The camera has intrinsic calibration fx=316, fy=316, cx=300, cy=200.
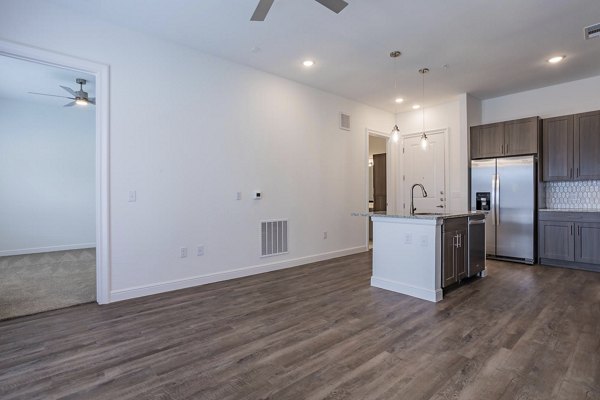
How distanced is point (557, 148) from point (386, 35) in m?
3.67

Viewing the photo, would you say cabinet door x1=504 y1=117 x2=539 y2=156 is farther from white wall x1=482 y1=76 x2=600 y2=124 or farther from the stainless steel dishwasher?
the stainless steel dishwasher

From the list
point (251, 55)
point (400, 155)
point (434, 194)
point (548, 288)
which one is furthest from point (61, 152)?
point (548, 288)

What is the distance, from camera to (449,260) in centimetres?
363

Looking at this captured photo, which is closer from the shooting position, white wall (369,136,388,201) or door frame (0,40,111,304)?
door frame (0,40,111,304)

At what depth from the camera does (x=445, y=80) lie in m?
5.11

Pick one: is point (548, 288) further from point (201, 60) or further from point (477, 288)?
point (201, 60)

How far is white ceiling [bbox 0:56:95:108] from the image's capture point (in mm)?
4449

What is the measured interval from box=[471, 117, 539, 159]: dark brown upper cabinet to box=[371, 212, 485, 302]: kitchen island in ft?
7.44

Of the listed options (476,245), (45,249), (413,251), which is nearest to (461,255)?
(476,245)

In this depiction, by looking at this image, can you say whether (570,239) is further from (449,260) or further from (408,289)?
(408,289)

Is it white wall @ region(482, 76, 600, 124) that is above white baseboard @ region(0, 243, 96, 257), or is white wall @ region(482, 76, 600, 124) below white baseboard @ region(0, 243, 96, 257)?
above

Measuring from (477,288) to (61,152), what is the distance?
25.9 feet

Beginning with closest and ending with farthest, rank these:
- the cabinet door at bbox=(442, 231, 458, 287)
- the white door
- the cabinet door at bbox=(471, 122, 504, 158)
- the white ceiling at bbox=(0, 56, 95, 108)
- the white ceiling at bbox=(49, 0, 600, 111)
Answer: the white ceiling at bbox=(49, 0, 600, 111), the cabinet door at bbox=(442, 231, 458, 287), the white ceiling at bbox=(0, 56, 95, 108), the cabinet door at bbox=(471, 122, 504, 158), the white door

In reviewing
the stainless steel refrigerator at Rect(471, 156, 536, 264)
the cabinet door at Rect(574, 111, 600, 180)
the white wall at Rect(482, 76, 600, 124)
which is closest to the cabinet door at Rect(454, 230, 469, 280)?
the stainless steel refrigerator at Rect(471, 156, 536, 264)
